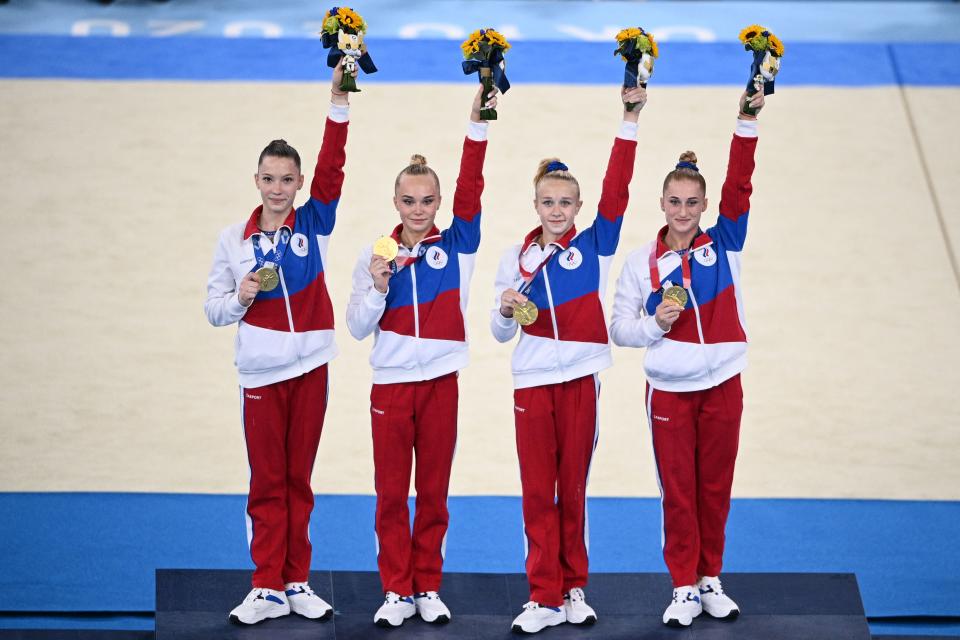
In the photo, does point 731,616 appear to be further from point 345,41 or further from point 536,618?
point 345,41

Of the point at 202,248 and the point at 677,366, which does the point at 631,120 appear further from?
the point at 202,248

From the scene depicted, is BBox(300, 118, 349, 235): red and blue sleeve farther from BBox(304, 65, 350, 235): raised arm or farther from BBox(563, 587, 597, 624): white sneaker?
BBox(563, 587, 597, 624): white sneaker

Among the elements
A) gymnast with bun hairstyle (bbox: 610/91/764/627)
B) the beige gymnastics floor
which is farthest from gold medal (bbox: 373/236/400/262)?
the beige gymnastics floor

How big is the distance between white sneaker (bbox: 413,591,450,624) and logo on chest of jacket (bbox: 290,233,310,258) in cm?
153

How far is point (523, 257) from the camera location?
5.88 meters

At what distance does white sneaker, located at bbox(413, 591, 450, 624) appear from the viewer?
5859 mm

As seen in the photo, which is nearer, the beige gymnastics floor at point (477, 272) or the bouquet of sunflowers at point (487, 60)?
the bouquet of sunflowers at point (487, 60)

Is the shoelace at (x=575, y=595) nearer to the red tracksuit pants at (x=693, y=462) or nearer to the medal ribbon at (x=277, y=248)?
the red tracksuit pants at (x=693, y=462)

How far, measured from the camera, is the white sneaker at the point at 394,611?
19.1 ft

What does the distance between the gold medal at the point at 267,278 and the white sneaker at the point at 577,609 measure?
1812 millimetres

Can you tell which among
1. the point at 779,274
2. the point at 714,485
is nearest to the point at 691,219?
the point at 714,485

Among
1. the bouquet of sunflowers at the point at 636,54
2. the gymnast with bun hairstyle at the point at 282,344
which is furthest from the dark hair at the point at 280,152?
the bouquet of sunflowers at the point at 636,54

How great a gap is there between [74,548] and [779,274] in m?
5.29

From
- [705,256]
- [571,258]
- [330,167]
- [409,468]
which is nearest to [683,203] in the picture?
[705,256]
